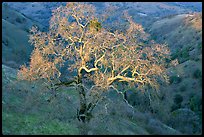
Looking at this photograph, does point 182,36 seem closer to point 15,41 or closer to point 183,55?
point 183,55

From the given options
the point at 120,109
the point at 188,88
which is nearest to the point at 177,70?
the point at 188,88

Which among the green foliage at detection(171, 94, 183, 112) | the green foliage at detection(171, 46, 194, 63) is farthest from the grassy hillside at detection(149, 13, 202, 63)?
the green foliage at detection(171, 94, 183, 112)

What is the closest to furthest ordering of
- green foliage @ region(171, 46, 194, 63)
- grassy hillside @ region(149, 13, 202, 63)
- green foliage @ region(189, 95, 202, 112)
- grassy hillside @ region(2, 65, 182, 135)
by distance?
1. grassy hillside @ region(2, 65, 182, 135)
2. green foliage @ region(189, 95, 202, 112)
3. green foliage @ region(171, 46, 194, 63)
4. grassy hillside @ region(149, 13, 202, 63)

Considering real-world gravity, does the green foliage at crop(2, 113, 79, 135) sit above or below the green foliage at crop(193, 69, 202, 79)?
above

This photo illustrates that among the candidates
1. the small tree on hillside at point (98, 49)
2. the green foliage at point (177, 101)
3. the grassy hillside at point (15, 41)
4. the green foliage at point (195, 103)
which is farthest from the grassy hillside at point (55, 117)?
the grassy hillside at point (15, 41)

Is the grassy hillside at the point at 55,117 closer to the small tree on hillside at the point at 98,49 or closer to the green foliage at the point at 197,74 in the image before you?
the small tree on hillside at the point at 98,49

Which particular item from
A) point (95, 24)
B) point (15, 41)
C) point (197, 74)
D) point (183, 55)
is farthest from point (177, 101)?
point (15, 41)

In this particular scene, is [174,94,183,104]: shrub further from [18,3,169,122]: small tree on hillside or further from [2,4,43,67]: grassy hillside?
[2,4,43,67]: grassy hillside

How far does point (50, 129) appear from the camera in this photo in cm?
2273

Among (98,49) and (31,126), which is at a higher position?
(98,49)

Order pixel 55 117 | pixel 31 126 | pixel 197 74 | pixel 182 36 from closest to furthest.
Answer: pixel 31 126 < pixel 55 117 < pixel 197 74 < pixel 182 36

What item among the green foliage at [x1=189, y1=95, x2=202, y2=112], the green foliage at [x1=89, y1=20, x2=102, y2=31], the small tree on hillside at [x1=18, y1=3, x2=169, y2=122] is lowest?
the green foliage at [x1=189, y1=95, x2=202, y2=112]

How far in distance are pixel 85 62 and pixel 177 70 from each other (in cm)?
4057

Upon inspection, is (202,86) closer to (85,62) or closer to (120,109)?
(120,109)
